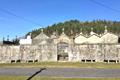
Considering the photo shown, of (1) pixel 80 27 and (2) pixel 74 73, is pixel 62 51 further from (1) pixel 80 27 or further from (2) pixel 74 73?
(1) pixel 80 27

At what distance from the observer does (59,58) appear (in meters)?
52.8

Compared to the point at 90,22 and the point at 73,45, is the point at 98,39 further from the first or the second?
the point at 90,22

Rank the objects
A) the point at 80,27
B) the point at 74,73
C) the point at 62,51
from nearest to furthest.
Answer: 1. the point at 74,73
2. the point at 62,51
3. the point at 80,27

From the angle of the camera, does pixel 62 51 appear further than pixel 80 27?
No

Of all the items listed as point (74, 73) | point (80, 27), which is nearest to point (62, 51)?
point (74, 73)

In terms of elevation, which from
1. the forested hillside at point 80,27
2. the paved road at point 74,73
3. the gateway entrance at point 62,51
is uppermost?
the forested hillside at point 80,27

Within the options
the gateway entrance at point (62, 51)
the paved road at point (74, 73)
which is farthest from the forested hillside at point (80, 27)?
the paved road at point (74, 73)

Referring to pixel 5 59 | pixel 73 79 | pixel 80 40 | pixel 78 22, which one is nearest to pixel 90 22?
pixel 78 22

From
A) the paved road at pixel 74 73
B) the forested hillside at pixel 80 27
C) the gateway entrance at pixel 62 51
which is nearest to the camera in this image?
the paved road at pixel 74 73

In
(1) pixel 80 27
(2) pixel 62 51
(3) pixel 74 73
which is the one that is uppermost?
(1) pixel 80 27

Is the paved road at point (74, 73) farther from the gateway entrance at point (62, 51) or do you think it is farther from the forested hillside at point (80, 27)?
the forested hillside at point (80, 27)

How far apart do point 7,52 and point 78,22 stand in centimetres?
14787

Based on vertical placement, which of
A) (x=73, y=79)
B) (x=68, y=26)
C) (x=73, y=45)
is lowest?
(x=73, y=79)

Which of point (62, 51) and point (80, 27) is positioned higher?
point (80, 27)
